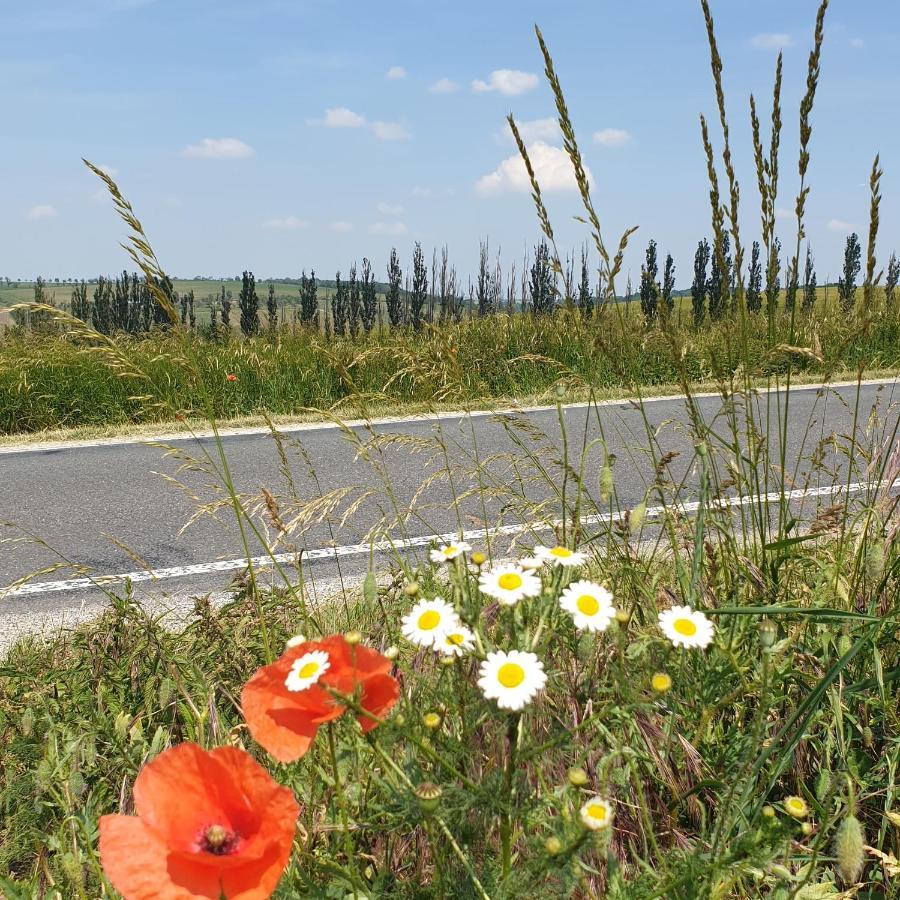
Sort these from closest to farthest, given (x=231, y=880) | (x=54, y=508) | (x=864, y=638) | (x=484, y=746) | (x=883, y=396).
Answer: (x=231, y=880), (x=864, y=638), (x=484, y=746), (x=54, y=508), (x=883, y=396)

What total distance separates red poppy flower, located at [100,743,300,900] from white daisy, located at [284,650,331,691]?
0.34ft

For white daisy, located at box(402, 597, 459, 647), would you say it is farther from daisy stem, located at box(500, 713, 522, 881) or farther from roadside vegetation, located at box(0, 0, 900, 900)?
daisy stem, located at box(500, 713, 522, 881)

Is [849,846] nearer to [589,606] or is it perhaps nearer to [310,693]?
[589,606]

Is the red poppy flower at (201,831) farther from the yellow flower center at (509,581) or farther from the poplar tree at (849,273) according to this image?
the poplar tree at (849,273)

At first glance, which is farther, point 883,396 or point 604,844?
point 883,396

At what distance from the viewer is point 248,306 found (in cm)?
1664

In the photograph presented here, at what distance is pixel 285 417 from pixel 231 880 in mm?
7579

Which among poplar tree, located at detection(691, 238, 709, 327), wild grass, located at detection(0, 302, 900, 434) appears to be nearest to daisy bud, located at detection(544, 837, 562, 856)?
wild grass, located at detection(0, 302, 900, 434)

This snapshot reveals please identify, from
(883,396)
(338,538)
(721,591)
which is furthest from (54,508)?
(883,396)

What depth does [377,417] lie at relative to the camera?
7.97 meters

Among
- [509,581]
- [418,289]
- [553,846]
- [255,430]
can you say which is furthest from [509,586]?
[418,289]

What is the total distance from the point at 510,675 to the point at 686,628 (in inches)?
12.5

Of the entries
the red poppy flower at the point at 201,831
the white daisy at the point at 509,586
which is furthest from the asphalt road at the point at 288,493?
the red poppy flower at the point at 201,831

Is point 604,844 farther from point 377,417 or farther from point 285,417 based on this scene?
point 285,417
